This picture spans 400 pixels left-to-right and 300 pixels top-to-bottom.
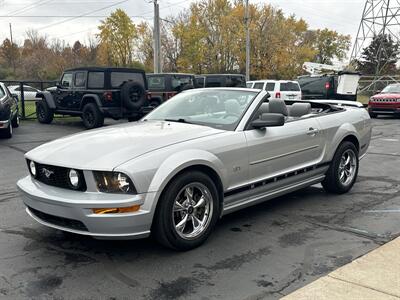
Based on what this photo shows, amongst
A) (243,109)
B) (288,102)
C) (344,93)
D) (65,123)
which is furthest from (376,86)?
(243,109)

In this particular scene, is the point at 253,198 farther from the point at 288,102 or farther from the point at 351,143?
the point at 288,102

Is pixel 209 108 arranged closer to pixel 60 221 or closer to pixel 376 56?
pixel 60 221

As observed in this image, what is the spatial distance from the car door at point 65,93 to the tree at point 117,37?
31689 millimetres

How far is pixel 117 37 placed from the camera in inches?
1795

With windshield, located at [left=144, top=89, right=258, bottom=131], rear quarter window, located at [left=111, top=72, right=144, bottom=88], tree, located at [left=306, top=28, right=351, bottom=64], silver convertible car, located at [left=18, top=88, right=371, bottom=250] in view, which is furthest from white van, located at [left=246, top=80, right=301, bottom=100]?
tree, located at [left=306, top=28, right=351, bottom=64]

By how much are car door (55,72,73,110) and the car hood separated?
415 inches

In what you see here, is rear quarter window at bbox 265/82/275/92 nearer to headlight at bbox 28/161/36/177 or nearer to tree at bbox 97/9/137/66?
headlight at bbox 28/161/36/177

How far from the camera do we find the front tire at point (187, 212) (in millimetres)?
3871

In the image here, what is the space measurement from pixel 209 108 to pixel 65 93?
428 inches

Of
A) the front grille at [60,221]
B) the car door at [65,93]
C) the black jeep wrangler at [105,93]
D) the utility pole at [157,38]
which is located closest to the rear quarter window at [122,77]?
the black jeep wrangler at [105,93]

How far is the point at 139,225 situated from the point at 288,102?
420 cm

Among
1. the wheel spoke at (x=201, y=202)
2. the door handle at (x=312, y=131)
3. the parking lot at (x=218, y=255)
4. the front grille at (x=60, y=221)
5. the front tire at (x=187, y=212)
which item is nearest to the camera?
the parking lot at (x=218, y=255)

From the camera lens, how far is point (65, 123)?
16297mm

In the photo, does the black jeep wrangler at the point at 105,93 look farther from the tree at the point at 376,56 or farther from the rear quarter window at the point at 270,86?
the tree at the point at 376,56
